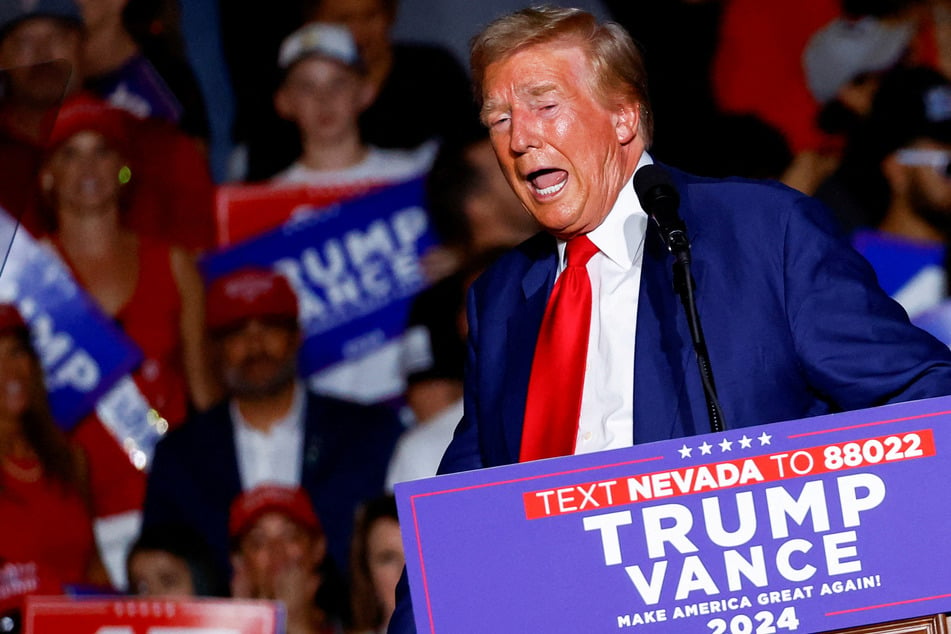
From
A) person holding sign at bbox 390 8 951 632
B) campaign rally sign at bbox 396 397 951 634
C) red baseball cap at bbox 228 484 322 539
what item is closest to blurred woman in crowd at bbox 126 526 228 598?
red baseball cap at bbox 228 484 322 539

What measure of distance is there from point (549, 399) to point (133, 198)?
353cm

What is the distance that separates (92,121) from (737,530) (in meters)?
4.23

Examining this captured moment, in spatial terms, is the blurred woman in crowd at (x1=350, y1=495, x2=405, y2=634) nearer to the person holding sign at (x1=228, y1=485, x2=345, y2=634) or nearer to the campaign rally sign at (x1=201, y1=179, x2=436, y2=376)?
the person holding sign at (x1=228, y1=485, x2=345, y2=634)

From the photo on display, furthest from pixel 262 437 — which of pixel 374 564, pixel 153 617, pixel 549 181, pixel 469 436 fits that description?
pixel 549 181

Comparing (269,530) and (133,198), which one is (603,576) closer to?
(269,530)

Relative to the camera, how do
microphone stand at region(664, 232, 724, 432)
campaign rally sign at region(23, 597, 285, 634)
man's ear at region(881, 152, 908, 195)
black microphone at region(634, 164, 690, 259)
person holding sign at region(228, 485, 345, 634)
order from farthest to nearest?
person holding sign at region(228, 485, 345, 634), man's ear at region(881, 152, 908, 195), campaign rally sign at region(23, 597, 285, 634), black microphone at region(634, 164, 690, 259), microphone stand at region(664, 232, 724, 432)

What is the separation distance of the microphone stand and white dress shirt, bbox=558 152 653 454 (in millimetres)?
235

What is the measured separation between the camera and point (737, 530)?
1.39 m

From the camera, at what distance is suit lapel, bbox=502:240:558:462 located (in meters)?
1.93

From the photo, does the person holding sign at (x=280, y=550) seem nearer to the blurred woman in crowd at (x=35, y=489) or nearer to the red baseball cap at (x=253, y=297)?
the blurred woman in crowd at (x=35, y=489)

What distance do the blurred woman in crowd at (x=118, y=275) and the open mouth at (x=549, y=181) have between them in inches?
124

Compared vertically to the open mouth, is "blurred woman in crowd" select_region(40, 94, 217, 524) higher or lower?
higher

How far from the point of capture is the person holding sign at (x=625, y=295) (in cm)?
173

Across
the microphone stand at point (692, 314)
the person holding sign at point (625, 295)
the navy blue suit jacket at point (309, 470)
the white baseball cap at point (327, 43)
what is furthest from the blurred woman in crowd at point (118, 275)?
the microphone stand at point (692, 314)
